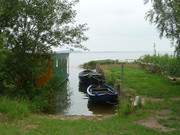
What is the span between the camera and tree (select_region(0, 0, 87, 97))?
68.3ft

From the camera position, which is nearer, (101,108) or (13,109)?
(13,109)

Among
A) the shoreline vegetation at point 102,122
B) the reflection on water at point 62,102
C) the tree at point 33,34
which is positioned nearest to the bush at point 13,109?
the shoreline vegetation at point 102,122

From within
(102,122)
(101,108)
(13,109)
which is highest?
(13,109)

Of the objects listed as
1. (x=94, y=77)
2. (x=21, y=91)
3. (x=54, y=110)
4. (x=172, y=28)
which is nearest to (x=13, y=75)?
(x=21, y=91)

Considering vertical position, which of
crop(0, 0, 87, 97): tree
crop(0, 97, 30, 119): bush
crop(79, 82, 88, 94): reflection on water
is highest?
crop(0, 0, 87, 97): tree

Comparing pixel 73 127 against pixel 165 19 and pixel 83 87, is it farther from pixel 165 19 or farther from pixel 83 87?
pixel 83 87

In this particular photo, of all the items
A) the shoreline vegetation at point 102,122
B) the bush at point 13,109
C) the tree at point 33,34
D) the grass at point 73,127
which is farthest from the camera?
the tree at point 33,34

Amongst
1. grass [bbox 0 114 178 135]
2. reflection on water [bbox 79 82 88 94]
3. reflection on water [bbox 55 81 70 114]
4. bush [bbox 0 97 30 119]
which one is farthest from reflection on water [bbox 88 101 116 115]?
reflection on water [bbox 79 82 88 94]

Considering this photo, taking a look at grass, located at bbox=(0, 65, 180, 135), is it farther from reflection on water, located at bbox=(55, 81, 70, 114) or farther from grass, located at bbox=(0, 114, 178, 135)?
reflection on water, located at bbox=(55, 81, 70, 114)

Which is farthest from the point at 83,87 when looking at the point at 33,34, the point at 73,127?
the point at 73,127

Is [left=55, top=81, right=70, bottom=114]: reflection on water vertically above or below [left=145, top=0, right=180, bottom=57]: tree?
below

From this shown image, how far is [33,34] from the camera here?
70.2ft

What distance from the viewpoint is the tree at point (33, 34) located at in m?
20.8

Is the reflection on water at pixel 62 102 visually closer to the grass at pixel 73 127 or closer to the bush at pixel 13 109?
the bush at pixel 13 109
